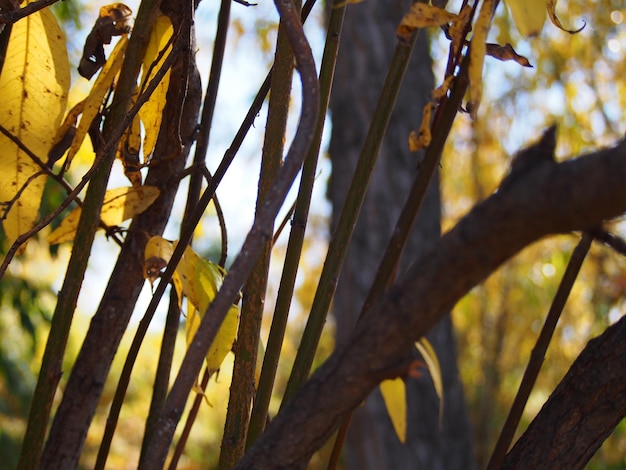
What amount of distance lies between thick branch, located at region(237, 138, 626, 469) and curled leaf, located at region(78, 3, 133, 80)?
12.9 inches

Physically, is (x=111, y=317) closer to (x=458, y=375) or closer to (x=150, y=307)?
(x=150, y=307)

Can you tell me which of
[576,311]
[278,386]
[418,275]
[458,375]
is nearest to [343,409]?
[418,275]

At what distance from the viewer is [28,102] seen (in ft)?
1.84

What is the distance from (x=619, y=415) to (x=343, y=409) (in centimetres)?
21

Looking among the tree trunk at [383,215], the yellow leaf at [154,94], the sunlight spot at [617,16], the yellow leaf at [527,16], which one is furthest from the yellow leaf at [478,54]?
the sunlight spot at [617,16]

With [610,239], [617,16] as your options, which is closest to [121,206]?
[610,239]

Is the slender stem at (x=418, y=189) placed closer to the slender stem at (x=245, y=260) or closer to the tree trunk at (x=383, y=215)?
the slender stem at (x=245, y=260)

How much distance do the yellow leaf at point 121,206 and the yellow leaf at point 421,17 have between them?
0.23 metres

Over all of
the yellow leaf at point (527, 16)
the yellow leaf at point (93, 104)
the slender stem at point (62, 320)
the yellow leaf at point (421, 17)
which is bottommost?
the slender stem at point (62, 320)

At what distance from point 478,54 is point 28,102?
339mm

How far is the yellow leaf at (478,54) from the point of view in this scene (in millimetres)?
359

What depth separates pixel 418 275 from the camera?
1.04 ft

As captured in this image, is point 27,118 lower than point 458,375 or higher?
lower

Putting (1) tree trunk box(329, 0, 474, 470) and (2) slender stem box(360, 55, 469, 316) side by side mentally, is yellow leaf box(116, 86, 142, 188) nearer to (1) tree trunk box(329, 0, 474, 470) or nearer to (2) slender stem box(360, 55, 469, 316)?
(2) slender stem box(360, 55, 469, 316)
